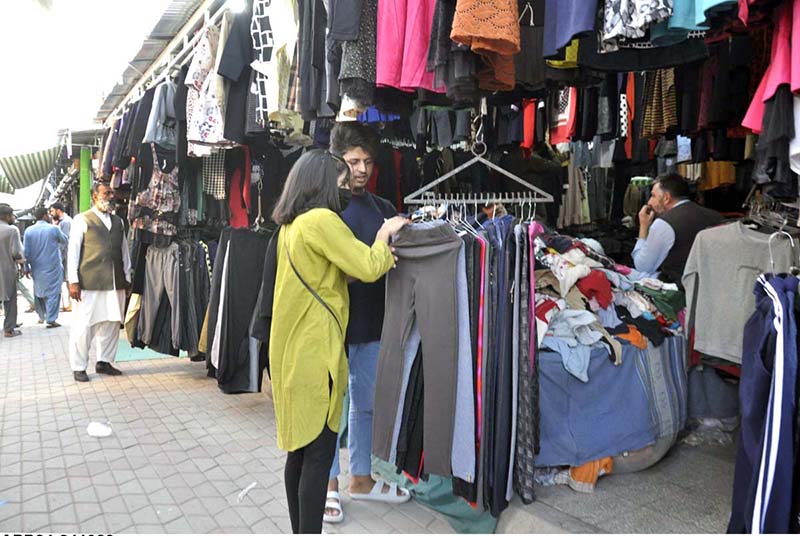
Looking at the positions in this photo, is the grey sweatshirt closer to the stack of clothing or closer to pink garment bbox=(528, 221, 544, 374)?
the stack of clothing

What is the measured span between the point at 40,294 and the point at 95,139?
9.24 feet

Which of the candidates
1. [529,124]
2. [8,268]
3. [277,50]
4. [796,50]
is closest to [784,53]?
[796,50]

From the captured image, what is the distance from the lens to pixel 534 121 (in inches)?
180

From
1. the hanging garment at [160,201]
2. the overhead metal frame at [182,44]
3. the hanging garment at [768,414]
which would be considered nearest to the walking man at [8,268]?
the overhead metal frame at [182,44]

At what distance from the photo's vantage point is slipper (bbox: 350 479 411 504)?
3.24 m

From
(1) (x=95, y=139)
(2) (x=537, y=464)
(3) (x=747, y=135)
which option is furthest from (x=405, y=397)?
(1) (x=95, y=139)

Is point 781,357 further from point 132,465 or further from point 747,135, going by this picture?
point 132,465

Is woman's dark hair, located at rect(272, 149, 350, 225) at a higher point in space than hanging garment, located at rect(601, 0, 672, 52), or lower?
lower

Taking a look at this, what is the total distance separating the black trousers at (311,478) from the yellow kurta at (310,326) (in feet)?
0.19

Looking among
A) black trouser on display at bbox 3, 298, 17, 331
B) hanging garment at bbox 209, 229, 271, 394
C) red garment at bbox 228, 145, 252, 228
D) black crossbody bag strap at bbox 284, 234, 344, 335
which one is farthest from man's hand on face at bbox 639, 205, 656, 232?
black trouser on display at bbox 3, 298, 17, 331

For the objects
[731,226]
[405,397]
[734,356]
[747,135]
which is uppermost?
[747,135]

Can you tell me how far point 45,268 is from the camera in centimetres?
960

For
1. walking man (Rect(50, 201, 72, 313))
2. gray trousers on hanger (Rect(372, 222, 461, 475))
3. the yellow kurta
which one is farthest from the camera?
walking man (Rect(50, 201, 72, 313))

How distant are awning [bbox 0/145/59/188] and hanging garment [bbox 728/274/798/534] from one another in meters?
12.0
